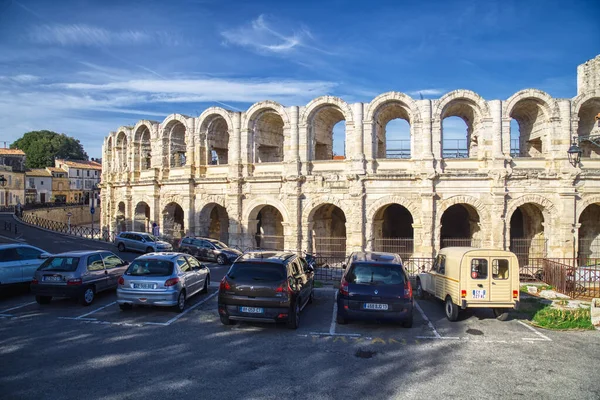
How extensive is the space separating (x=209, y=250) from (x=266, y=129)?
346 inches

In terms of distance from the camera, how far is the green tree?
83.0 m

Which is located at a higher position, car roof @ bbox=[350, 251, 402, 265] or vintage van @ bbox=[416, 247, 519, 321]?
car roof @ bbox=[350, 251, 402, 265]

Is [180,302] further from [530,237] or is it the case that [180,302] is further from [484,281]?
[530,237]

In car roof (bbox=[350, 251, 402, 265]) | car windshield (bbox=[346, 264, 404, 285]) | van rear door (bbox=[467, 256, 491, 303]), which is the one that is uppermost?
car roof (bbox=[350, 251, 402, 265])

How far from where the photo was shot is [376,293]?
10.6m

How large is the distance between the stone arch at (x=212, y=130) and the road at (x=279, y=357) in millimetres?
16425

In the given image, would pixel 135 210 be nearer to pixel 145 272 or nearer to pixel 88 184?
pixel 145 272

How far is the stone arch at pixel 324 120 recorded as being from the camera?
23.8 metres

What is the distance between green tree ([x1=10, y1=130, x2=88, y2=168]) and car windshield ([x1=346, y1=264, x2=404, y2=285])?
89.5 metres

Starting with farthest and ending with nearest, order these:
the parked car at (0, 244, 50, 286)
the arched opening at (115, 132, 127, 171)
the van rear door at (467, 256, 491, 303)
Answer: the arched opening at (115, 132, 127, 171)
the parked car at (0, 244, 50, 286)
the van rear door at (467, 256, 491, 303)

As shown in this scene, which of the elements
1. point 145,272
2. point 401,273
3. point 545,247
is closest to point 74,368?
point 145,272

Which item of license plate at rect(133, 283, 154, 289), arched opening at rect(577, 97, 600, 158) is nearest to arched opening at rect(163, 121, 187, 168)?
license plate at rect(133, 283, 154, 289)

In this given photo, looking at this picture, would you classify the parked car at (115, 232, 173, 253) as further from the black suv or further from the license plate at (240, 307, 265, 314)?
the license plate at (240, 307, 265, 314)

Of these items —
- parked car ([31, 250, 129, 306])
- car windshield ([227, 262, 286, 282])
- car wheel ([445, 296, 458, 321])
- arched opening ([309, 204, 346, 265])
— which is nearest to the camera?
car windshield ([227, 262, 286, 282])
